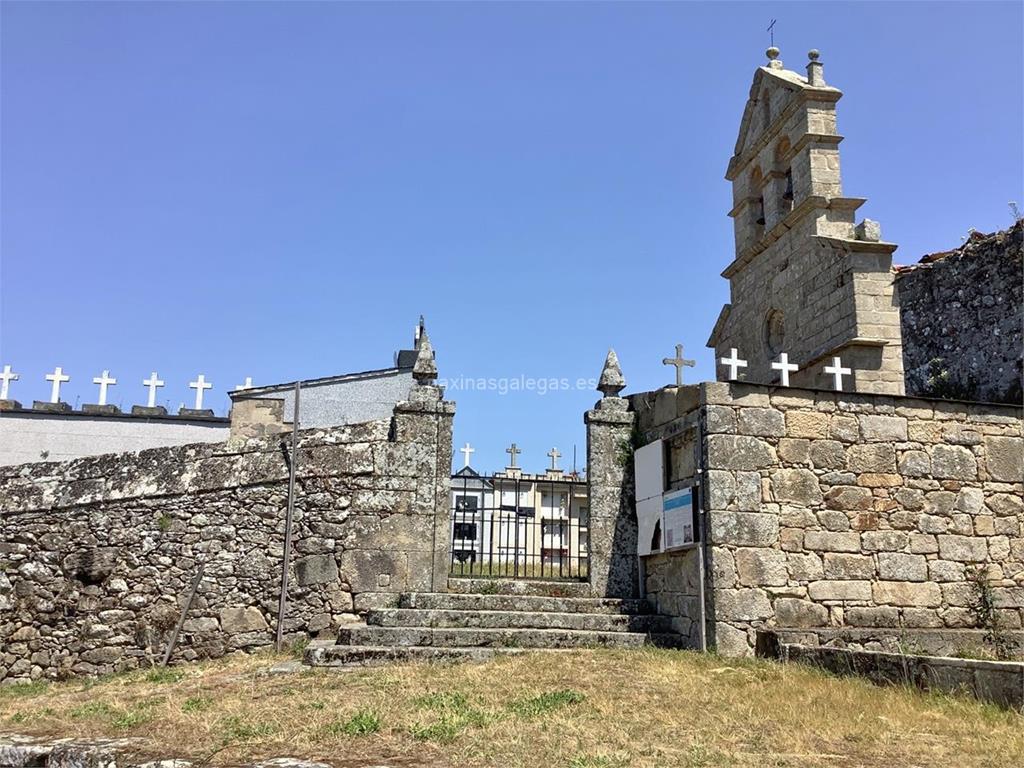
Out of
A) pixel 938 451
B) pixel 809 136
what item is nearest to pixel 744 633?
pixel 938 451

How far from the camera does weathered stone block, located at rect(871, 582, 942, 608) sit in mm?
8297

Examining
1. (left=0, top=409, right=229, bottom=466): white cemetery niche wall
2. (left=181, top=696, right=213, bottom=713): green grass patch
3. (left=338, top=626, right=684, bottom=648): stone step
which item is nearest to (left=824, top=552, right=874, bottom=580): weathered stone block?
(left=338, top=626, right=684, bottom=648): stone step

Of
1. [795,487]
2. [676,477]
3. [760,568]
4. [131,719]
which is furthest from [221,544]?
[795,487]

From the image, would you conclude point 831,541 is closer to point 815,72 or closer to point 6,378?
point 815,72

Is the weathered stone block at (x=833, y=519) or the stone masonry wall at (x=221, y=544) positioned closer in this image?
the weathered stone block at (x=833, y=519)

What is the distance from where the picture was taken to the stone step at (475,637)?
784cm

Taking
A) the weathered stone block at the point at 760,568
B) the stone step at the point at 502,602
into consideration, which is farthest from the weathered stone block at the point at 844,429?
the stone step at the point at 502,602

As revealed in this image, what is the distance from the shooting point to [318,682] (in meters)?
6.51

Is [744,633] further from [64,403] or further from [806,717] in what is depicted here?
[64,403]

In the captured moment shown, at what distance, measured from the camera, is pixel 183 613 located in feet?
29.1

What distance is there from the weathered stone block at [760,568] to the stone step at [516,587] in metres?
1.84

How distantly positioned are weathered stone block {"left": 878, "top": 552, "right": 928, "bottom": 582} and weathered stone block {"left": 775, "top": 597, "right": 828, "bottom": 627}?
30.9 inches

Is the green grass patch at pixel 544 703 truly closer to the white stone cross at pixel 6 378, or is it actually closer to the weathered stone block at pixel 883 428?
the weathered stone block at pixel 883 428

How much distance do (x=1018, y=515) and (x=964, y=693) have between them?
13.2 ft
